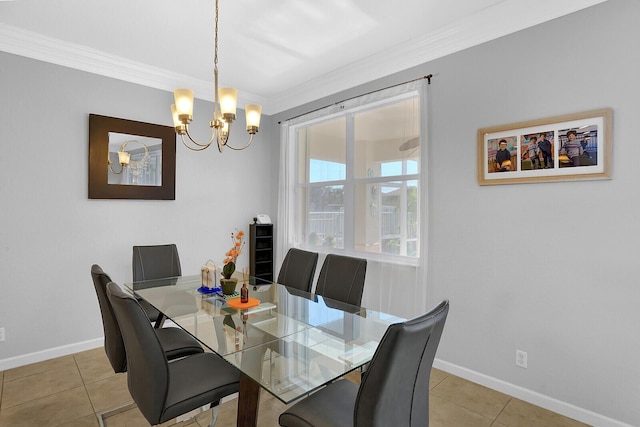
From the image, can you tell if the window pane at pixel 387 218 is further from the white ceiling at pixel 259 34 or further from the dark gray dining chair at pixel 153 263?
the dark gray dining chair at pixel 153 263

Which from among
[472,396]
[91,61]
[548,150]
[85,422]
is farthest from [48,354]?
[548,150]

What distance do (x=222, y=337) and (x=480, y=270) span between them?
1934 millimetres

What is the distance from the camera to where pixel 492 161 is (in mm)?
2541

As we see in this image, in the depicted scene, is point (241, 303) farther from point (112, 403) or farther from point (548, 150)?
point (548, 150)

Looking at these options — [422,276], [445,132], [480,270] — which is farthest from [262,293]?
[445,132]

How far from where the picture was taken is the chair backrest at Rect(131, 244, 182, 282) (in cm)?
301

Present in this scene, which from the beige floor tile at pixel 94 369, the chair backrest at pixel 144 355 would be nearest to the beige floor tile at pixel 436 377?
the chair backrest at pixel 144 355

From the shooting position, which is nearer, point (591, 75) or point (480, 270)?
point (591, 75)

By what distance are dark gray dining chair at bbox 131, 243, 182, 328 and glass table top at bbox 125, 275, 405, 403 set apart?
0.96ft

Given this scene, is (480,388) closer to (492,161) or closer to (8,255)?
(492,161)

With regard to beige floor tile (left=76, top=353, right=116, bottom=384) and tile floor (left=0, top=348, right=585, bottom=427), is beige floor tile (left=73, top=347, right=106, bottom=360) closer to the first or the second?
beige floor tile (left=76, top=353, right=116, bottom=384)

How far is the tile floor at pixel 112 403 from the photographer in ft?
7.04

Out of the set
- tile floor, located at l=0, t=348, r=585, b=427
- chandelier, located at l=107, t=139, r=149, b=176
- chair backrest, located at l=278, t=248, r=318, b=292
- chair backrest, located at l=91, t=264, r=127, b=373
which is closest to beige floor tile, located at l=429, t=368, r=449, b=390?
tile floor, located at l=0, t=348, r=585, b=427

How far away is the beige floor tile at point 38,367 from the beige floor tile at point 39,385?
56 millimetres
